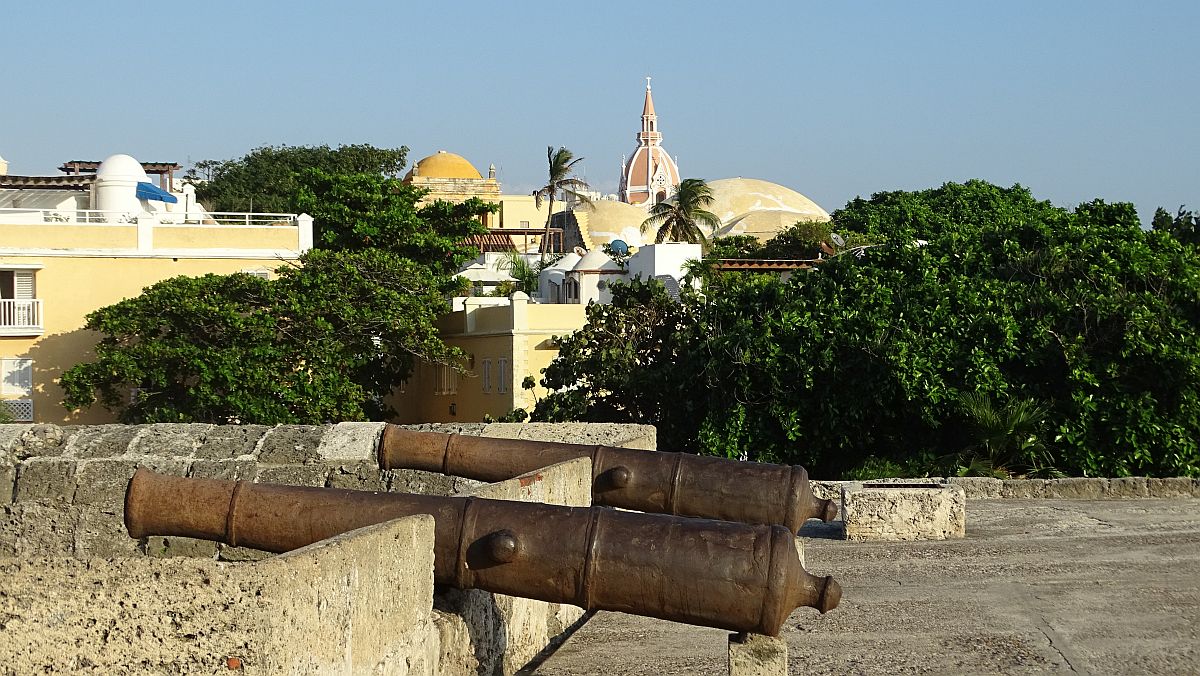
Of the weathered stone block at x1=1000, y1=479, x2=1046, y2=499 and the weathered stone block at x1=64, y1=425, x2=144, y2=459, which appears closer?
the weathered stone block at x1=64, y1=425, x2=144, y2=459

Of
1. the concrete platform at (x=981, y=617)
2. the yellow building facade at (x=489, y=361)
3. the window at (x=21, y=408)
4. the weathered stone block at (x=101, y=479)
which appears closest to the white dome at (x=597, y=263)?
the yellow building facade at (x=489, y=361)

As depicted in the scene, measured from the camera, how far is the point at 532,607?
5.43 m

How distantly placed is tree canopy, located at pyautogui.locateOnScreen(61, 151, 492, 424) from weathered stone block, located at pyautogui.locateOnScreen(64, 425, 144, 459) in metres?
19.2

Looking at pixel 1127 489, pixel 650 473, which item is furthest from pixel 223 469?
pixel 1127 489

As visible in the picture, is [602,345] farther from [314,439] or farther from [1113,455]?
[314,439]

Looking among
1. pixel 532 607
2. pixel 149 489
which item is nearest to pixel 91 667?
pixel 149 489

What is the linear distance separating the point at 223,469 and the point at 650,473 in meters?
2.43

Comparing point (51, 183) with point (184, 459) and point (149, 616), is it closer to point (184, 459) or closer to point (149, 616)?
point (184, 459)

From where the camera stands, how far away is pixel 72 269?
30797 mm

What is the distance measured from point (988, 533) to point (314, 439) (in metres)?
4.36

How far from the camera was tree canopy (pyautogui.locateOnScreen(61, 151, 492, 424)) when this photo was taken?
26.2 m

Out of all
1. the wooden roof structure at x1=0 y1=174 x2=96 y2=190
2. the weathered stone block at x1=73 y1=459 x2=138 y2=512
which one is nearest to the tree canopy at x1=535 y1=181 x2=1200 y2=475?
the weathered stone block at x1=73 y1=459 x2=138 y2=512

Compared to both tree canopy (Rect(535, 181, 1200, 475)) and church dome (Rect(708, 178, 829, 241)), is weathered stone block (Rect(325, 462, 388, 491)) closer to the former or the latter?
tree canopy (Rect(535, 181, 1200, 475))

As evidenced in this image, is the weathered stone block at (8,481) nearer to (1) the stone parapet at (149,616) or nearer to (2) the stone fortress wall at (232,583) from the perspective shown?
(2) the stone fortress wall at (232,583)
